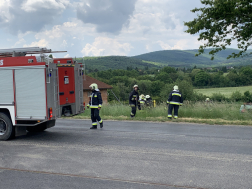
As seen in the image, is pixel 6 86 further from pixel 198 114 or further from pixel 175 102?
pixel 198 114

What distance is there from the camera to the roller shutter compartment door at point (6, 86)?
8.57 metres

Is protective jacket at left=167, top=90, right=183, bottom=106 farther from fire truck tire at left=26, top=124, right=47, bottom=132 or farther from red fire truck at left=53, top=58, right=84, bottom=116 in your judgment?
fire truck tire at left=26, top=124, right=47, bottom=132

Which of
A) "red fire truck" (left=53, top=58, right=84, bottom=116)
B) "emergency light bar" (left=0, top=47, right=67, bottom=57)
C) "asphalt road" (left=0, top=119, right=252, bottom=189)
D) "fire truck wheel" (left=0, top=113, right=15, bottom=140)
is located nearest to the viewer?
"asphalt road" (left=0, top=119, right=252, bottom=189)

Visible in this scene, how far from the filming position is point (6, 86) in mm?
8609

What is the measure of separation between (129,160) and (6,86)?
181 inches

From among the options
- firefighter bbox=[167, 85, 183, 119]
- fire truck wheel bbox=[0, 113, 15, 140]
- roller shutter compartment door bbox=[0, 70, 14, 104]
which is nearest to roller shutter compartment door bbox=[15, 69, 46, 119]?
roller shutter compartment door bbox=[0, 70, 14, 104]

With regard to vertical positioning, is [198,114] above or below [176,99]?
below

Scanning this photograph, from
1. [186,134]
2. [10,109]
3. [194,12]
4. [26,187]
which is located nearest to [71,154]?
[26,187]

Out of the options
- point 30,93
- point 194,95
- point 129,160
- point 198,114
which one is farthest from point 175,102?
point 194,95

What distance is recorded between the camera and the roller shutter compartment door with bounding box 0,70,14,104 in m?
8.57

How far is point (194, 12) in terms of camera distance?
1944 centimetres

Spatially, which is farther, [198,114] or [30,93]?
[198,114]

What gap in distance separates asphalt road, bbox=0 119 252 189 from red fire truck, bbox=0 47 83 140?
664 millimetres

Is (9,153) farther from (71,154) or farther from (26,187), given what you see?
(26,187)
